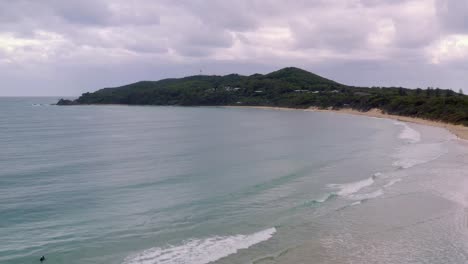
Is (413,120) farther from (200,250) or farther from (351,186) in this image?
(200,250)

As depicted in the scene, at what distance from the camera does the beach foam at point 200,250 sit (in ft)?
45.5

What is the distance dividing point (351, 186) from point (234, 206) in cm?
783

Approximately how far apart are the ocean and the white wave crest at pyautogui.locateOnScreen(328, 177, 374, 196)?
111 millimetres

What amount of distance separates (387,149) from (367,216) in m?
24.4

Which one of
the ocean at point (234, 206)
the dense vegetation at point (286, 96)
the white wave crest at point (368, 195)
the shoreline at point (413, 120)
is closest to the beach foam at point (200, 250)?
the ocean at point (234, 206)

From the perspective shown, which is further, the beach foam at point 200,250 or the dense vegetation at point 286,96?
the dense vegetation at point 286,96

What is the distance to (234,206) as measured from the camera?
20.5 metres

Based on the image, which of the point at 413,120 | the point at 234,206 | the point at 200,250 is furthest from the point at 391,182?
the point at 413,120

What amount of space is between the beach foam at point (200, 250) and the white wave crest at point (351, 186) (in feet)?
27.4

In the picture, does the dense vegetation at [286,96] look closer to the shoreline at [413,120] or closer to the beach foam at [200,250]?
the shoreline at [413,120]

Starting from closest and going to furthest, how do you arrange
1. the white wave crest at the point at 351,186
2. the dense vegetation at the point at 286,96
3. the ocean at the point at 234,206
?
1. the ocean at the point at 234,206
2. the white wave crest at the point at 351,186
3. the dense vegetation at the point at 286,96

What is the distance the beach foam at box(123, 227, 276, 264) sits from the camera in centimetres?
1387

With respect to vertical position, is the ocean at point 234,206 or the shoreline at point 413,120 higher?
the shoreline at point 413,120

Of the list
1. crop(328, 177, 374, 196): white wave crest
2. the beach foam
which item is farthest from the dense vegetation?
the beach foam
